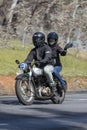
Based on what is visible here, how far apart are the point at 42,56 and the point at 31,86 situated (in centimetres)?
88

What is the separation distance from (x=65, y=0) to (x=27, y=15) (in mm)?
3186

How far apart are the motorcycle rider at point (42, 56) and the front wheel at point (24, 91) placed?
1.81ft

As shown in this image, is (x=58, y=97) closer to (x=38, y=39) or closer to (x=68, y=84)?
(x=38, y=39)

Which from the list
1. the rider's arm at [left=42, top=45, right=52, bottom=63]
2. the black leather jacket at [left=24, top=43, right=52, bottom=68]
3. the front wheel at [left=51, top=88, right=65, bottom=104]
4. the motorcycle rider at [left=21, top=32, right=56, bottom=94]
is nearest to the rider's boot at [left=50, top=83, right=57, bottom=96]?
the motorcycle rider at [left=21, top=32, right=56, bottom=94]

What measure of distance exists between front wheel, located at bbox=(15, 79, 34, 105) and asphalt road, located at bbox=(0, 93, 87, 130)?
0.17m

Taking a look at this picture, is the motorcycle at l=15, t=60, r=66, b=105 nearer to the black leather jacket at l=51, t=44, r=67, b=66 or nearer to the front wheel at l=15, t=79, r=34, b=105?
the front wheel at l=15, t=79, r=34, b=105

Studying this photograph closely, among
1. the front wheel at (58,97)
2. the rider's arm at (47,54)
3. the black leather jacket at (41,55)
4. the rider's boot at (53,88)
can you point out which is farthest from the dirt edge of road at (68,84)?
the rider's arm at (47,54)

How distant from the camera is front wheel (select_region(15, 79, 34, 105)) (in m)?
14.0

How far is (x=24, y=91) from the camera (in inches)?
559

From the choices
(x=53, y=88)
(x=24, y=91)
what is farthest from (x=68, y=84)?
(x=24, y=91)

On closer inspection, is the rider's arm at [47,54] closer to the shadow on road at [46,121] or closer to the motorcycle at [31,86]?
the motorcycle at [31,86]

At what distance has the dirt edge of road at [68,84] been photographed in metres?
24.4

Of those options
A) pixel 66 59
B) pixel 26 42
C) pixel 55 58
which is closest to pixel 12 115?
pixel 55 58

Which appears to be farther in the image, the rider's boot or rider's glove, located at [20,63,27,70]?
the rider's boot
